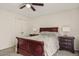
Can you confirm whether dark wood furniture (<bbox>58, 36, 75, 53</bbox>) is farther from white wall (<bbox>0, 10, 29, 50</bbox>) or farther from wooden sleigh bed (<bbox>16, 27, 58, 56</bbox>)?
white wall (<bbox>0, 10, 29, 50</bbox>)

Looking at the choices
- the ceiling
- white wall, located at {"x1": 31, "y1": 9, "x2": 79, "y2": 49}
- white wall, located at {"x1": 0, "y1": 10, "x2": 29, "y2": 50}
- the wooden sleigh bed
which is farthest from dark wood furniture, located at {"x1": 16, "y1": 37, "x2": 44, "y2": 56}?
white wall, located at {"x1": 31, "y1": 9, "x2": 79, "y2": 49}

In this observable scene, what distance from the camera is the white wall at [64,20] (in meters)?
3.37

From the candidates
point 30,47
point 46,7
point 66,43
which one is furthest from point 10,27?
point 66,43

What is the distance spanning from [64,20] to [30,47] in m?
1.99

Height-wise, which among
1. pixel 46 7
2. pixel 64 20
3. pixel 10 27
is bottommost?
pixel 10 27

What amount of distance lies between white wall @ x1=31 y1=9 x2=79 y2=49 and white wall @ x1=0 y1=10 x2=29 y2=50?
97 cm

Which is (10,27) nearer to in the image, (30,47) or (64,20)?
(30,47)

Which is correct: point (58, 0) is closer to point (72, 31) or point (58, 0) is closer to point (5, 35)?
point (72, 31)

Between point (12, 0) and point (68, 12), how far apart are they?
3.13 meters

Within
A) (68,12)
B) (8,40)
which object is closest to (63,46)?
(68,12)

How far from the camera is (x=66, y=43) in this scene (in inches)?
127

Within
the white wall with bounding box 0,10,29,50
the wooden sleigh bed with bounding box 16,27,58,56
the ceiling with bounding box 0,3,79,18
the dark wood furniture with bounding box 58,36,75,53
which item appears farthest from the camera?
the white wall with bounding box 0,10,29,50

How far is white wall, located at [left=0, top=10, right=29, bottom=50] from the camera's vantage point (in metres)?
3.56

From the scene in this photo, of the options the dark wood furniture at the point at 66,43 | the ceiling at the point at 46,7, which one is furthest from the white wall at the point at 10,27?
the dark wood furniture at the point at 66,43
